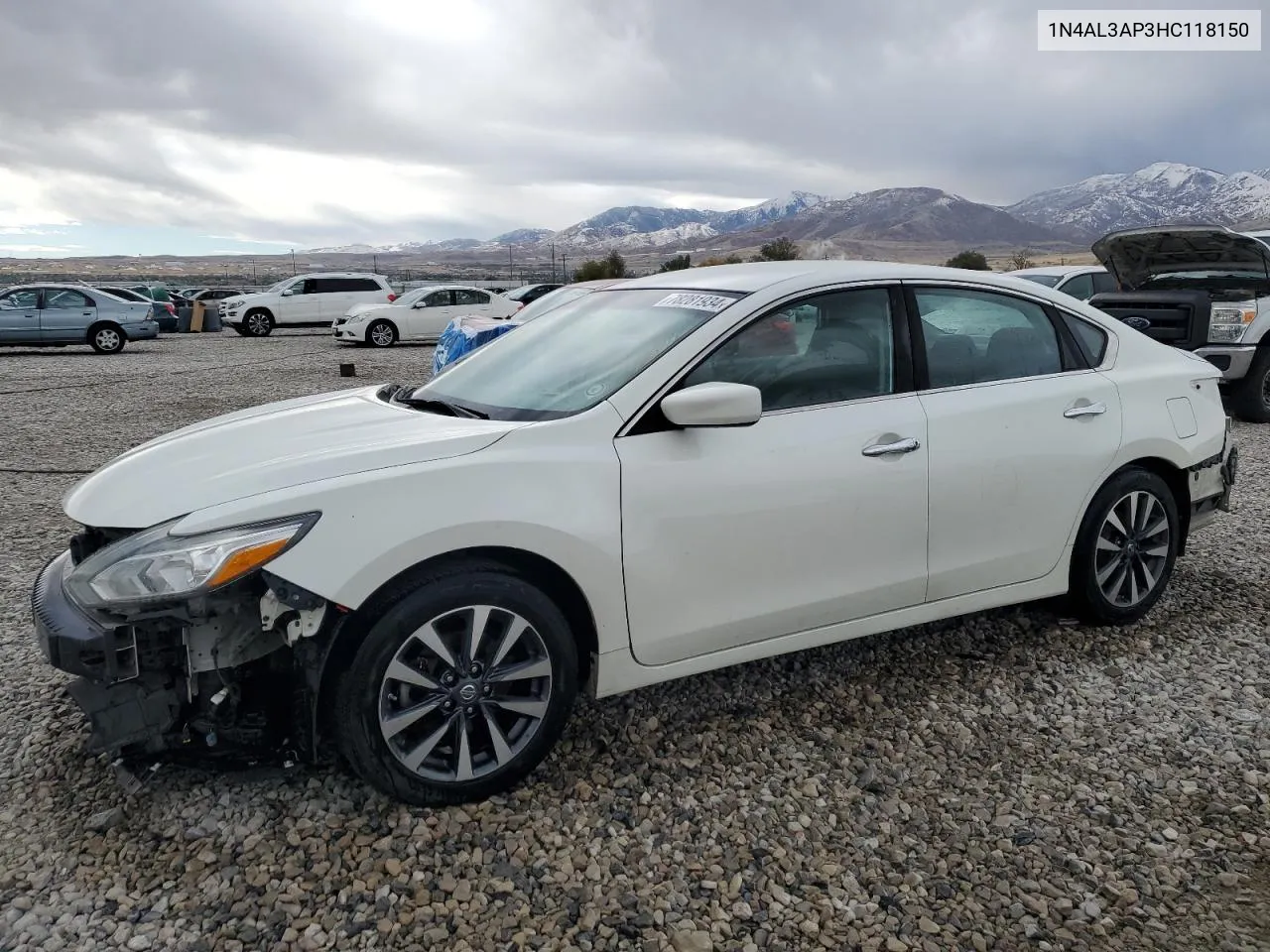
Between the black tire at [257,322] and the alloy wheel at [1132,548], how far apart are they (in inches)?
1058

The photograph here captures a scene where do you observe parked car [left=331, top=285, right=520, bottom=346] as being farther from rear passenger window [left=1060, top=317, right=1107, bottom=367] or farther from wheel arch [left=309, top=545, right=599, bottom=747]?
wheel arch [left=309, top=545, right=599, bottom=747]

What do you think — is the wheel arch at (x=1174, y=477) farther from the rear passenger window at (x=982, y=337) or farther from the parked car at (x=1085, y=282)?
the parked car at (x=1085, y=282)

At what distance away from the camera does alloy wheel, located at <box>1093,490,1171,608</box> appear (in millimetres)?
3977

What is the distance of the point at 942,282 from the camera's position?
3686 millimetres

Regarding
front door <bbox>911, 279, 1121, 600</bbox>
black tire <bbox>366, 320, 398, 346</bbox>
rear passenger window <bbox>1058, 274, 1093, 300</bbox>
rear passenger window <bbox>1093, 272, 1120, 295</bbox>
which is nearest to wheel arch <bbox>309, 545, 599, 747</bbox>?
front door <bbox>911, 279, 1121, 600</bbox>

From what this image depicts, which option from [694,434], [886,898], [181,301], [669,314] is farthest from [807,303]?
[181,301]

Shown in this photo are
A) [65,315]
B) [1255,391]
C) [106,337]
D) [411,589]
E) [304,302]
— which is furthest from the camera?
[304,302]

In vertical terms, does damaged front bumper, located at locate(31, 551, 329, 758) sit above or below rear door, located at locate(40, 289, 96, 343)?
below

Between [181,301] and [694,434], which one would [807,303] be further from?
[181,301]

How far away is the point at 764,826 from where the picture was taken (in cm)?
275

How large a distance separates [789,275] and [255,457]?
197 centimetres

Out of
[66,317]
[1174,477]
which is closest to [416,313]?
[66,317]

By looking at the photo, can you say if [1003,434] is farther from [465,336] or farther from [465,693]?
[465,336]

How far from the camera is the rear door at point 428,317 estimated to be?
23.7 metres
